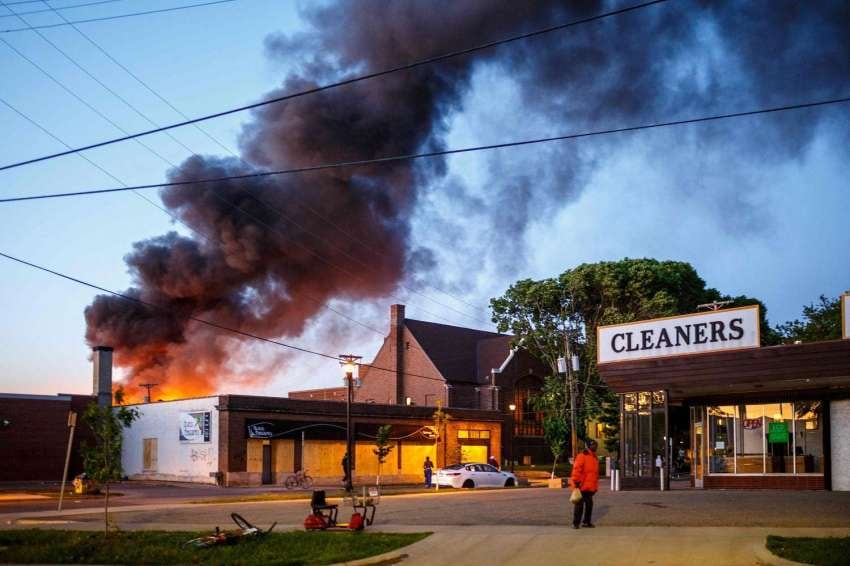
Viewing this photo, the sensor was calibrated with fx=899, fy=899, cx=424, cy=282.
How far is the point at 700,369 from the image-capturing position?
99.6 ft

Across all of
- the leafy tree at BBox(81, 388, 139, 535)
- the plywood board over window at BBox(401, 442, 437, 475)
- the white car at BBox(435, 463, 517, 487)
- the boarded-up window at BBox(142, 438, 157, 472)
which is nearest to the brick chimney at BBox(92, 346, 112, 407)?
the boarded-up window at BBox(142, 438, 157, 472)

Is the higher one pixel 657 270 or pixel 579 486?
pixel 657 270

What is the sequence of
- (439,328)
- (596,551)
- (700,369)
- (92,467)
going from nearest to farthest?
(596,551)
(92,467)
(700,369)
(439,328)

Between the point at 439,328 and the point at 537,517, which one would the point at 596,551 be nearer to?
the point at 537,517

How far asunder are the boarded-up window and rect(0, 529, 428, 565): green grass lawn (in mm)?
34193

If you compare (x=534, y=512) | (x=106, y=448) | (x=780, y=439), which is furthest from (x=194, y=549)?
(x=780, y=439)

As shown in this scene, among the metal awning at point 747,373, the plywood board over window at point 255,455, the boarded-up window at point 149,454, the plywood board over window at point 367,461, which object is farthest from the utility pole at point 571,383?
the boarded-up window at point 149,454

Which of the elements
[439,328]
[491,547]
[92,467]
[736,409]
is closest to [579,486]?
[491,547]

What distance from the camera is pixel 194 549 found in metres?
16.2

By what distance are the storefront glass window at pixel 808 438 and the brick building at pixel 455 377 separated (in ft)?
110

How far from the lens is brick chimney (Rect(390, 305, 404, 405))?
6706 centimetres

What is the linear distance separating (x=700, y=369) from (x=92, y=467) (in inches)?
791

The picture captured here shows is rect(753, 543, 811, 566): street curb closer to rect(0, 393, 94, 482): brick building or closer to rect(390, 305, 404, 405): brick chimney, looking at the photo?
rect(0, 393, 94, 482): brick building

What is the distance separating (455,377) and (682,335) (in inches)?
1437
